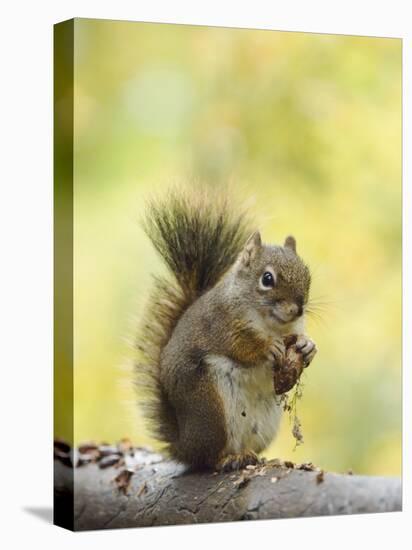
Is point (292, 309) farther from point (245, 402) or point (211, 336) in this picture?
point (245, 402)

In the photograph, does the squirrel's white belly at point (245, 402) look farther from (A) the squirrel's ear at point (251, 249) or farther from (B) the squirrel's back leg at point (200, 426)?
(A) the squirrel's ear at point (251, 249)

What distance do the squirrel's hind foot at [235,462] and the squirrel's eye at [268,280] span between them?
903 mm

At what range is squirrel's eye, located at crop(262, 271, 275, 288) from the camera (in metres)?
6.82

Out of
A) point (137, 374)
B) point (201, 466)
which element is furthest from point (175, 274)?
point (201, 466)

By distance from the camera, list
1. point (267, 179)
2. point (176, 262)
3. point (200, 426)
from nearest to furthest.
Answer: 1. point (200, 426)
2. point (176, 262)
3. point (267, 179)

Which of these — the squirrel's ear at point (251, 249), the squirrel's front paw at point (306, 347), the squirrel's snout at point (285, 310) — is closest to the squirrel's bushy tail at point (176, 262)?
the squirrel's ear at point (251, 249)

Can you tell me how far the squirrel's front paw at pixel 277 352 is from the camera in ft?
22.4

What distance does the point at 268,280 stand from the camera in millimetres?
6820

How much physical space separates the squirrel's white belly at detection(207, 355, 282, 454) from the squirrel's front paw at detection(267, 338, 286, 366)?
0.05 metres

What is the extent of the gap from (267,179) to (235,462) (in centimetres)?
157

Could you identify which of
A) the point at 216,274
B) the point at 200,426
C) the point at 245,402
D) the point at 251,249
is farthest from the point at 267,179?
the point at 200,426

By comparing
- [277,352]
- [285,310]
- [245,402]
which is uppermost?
[285,310]

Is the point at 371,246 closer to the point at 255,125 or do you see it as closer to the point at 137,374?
the point at 255,125

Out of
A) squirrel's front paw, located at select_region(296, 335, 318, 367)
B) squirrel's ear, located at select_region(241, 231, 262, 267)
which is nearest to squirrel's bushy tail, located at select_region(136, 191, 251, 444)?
squirrel's ear, located at select_region(241, 231, 262, 267)
